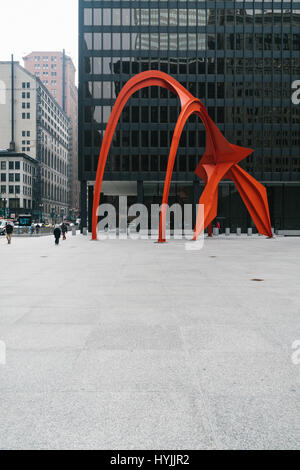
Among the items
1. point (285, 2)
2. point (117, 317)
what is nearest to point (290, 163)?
point (285, 2)

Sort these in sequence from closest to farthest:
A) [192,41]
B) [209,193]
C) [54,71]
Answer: [209,193]
[192,41]
[54,71]

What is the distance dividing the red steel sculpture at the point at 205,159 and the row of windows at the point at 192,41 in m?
22.6

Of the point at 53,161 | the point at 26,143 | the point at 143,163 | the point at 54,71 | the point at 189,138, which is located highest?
the point at 54,71

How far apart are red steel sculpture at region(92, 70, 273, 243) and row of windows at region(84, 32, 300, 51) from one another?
22.6 meters

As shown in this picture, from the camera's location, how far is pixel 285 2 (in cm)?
5100

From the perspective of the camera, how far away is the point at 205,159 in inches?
1286

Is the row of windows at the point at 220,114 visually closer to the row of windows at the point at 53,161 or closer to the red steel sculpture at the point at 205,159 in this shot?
the red steel sculpture at the point at 205,159

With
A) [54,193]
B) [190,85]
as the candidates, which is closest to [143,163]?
[190,85]

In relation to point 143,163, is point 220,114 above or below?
above

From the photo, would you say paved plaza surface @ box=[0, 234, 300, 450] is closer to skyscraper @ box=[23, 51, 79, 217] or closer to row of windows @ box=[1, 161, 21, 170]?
row of windows @ box=[1, 161, 21, 170]

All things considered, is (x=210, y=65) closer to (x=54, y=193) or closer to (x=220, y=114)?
(x=220, y=114)

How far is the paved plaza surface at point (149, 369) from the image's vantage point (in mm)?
3096

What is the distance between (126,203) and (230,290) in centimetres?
4525

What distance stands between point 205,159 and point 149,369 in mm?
29609
